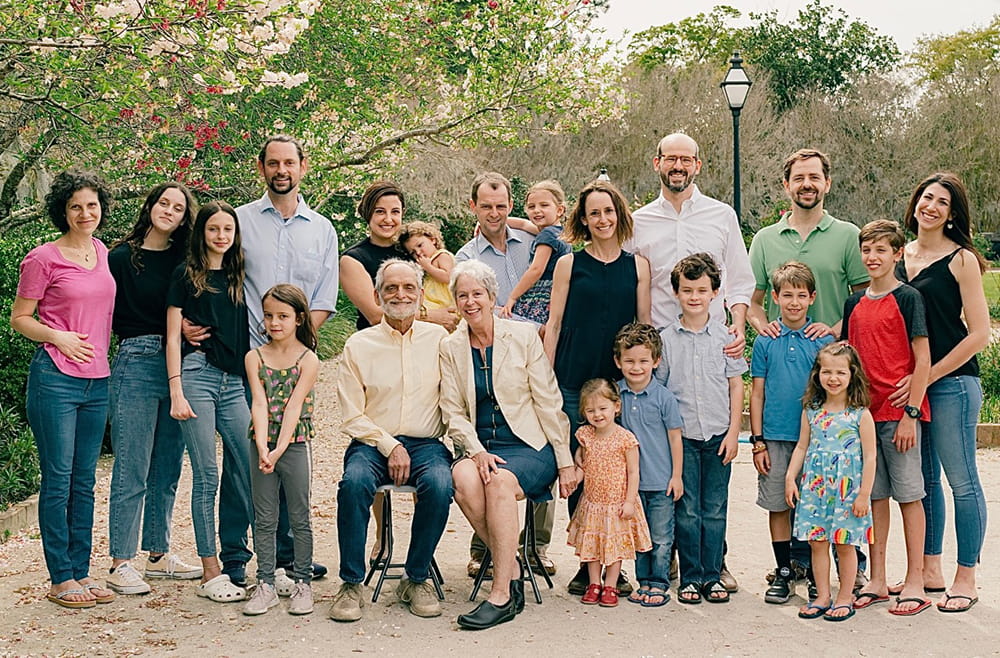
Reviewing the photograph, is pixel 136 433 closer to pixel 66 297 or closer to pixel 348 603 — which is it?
pixel 66 297

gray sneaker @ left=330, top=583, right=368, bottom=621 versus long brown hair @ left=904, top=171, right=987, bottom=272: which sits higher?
long brown hair @ left=904, top=171, right=987, bottom=272

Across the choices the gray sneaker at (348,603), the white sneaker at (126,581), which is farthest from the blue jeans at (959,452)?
the white sneaker at (126,581)

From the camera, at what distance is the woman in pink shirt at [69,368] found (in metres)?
4.93

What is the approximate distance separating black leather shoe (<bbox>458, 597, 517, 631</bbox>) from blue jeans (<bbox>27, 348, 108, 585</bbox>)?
181cm

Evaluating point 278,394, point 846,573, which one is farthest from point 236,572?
point 846,573

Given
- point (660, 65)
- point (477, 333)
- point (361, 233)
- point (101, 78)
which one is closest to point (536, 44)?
point (361, 233)

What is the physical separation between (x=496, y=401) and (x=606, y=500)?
68cm

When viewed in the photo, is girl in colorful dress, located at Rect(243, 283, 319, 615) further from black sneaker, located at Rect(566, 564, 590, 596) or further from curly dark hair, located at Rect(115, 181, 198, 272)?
black sneaker, located at Rect(566, 564, 590, 596)

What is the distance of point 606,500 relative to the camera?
5090mm

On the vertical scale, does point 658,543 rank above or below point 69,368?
below

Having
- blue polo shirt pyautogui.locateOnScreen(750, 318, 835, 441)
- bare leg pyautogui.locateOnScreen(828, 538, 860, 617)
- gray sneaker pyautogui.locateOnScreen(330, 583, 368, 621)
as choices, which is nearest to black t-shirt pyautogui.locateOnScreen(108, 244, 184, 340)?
gray sneaker pyautogui.locateOnScreen(330, 583, 368, 621)

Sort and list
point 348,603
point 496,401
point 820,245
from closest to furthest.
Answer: point 348,603 < point 496,401 < point 820,245

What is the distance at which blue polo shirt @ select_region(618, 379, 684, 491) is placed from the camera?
202 inches

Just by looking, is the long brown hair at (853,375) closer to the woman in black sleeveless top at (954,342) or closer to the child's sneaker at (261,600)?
the woman in black sleeveless top at (954,342)
